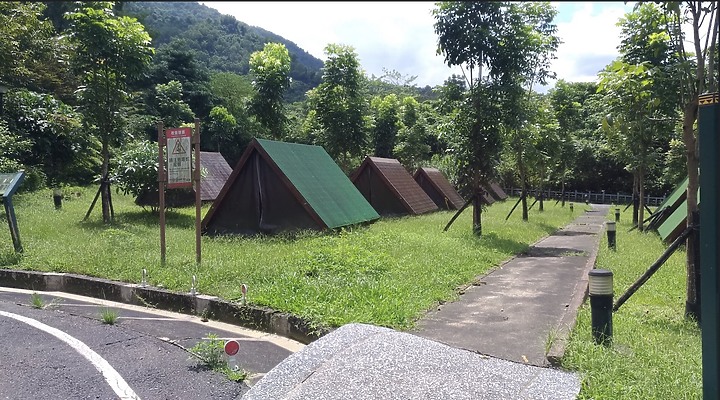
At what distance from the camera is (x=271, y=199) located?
13625 mm

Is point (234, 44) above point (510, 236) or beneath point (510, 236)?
above

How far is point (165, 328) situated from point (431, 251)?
593 centimetres

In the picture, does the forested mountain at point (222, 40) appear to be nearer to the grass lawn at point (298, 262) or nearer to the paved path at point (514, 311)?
the grass lawn at point (298, 262)

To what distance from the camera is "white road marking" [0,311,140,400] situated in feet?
15.3

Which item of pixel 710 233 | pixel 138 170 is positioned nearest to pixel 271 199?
pixel 138 170

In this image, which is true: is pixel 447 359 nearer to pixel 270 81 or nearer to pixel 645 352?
pixel 645 352

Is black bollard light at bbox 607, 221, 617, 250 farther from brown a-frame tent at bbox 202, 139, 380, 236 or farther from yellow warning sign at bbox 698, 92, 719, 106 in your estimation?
yellow warning sign at bbox 698, 92, 719, 106

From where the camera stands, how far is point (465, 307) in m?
7.42

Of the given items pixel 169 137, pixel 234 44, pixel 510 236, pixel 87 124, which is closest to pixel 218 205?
pixel 169 137

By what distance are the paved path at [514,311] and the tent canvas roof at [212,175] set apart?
1422 centimetres

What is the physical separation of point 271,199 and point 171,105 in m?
25.7

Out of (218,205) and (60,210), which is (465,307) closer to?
(218,205)

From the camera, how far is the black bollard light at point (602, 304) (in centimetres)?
559

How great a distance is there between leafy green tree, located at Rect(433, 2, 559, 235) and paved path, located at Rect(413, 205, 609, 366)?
16.6ft
